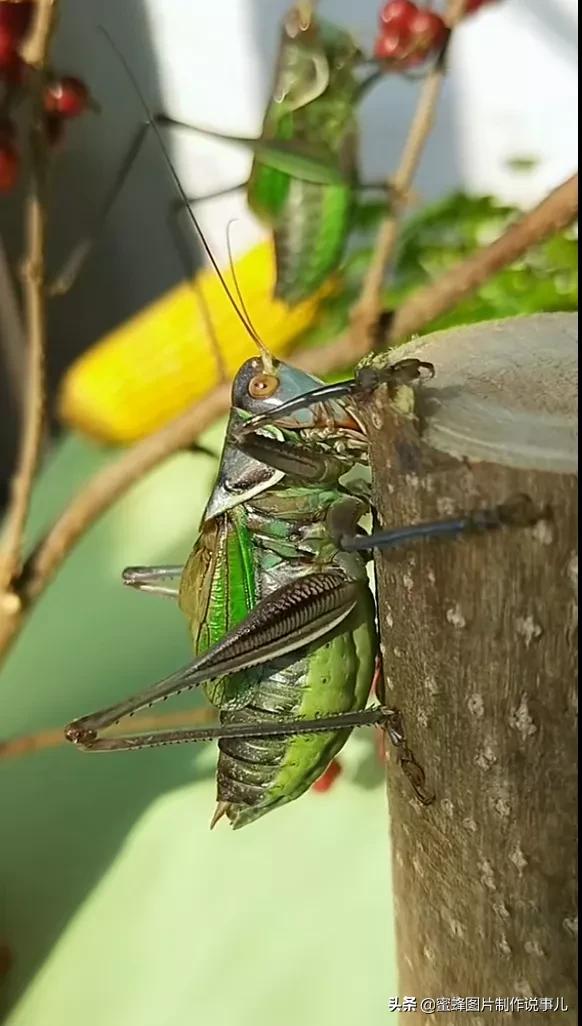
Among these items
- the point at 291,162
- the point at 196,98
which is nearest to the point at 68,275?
the point at 291,162

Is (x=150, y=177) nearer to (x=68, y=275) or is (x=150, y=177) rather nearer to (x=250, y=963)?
(x=68, y=275)

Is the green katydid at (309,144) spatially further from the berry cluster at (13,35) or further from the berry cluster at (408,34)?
the berry cluster at (13,35)

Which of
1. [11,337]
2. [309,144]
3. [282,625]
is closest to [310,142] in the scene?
[309,144]

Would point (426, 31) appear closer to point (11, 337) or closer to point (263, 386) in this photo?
point (263, 386)

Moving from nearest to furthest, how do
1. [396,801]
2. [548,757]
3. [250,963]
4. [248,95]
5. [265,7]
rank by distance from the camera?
[548,757]
[396,801]
[250,963]
[265,7]
[248,95]

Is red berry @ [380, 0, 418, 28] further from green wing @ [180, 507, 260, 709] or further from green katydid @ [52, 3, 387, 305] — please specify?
green wing @ [180, 507, 260, 709]

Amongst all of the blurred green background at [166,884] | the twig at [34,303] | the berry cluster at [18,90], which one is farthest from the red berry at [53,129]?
the blurred green background at [166,884]

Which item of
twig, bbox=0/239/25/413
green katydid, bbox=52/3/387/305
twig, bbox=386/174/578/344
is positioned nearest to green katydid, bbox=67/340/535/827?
twig, bbox=386/174/578/344
